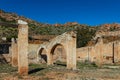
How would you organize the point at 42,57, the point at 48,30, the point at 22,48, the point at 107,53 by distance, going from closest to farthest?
1. the point at 22,48
2. the point at 42,57
3. the point at 107,53
4. the point at 48,30

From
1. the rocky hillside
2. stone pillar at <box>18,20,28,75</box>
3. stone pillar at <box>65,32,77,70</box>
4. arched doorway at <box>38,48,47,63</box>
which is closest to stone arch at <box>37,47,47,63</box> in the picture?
arched doorway at <box>38,48,47,63</box>

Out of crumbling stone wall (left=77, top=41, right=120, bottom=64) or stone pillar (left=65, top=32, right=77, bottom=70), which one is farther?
crumbling stone wall (left=77, top=41, right=120, bottom=64)

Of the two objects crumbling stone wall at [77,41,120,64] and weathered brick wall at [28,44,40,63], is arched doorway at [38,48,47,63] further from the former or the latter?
crumbling stone wall at [77,41,120,64]

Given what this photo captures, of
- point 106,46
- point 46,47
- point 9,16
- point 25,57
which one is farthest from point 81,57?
point 9,16

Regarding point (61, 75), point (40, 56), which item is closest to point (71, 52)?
point (61, 75)

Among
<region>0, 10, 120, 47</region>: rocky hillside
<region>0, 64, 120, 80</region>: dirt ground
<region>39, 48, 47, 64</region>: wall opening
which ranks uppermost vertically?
<region>0, 10, 120, 47</region>: rocky hillside

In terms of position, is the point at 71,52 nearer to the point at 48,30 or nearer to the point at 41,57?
the point at 41,57

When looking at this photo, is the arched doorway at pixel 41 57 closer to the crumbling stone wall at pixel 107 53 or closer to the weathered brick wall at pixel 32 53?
the weathered brick wall at pixel 32 53

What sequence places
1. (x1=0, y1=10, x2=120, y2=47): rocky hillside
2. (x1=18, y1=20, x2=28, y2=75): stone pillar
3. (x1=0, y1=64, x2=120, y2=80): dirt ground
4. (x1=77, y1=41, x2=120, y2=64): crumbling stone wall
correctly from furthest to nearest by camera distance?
1. (x1=0, y1=10, x2=120, y2=47): rocky hillside
2. (x1=77, y1=41, x2=120, y2=64): crumbling stone wall
3. (x1=18, y1=20, x2=28, y2=75): stone pillar
4. (x1=0, y1=64, x2=120, y2=80): dirt ground

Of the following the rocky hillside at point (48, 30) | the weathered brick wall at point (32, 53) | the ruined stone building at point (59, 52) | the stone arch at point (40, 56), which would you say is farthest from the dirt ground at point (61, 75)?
the rocky hillside at point (48, 30)

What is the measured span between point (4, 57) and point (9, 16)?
154 ft

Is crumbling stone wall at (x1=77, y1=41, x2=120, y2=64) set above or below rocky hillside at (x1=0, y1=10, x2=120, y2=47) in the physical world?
below

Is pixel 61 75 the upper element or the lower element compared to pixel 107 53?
lower

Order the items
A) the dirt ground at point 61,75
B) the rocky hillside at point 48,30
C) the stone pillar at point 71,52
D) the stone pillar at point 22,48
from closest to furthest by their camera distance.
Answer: the dirt ground at point 61,75 < the stone pillar at point 22,48 < the stone pillar at point 71,52 < the rocky hillside at point 48,30
